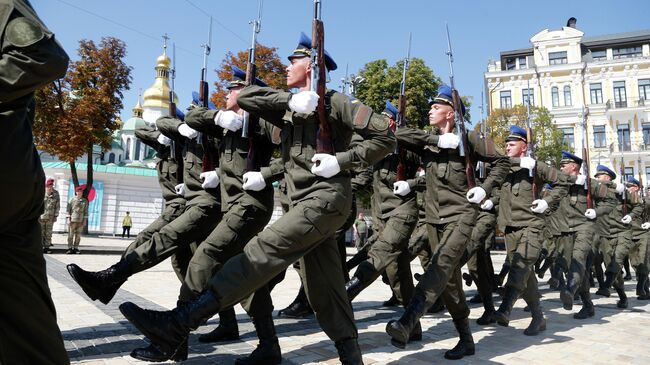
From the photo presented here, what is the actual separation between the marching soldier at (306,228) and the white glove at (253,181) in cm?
58

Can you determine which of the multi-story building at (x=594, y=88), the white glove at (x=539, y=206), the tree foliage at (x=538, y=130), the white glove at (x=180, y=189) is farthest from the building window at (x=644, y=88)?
the white glove at (x=180, y=189)

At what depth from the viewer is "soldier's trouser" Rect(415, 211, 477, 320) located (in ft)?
13.8

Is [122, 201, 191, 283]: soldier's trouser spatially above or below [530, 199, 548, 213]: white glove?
below

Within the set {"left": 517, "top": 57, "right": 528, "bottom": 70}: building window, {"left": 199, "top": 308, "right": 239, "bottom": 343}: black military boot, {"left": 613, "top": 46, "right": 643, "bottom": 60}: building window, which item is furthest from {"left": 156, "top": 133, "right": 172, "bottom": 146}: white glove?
{"left": 613, "top": 46, "right": 643, "bottom": 60}: building window

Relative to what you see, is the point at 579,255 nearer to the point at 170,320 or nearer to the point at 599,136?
the point at 170,320

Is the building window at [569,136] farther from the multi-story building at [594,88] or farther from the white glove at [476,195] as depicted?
the white glove at [476,195]

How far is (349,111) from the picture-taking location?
3.36 m

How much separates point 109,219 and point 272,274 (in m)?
27.4

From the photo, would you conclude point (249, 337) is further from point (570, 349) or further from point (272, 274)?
point (570, 349)

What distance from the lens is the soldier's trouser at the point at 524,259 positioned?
5414 mm

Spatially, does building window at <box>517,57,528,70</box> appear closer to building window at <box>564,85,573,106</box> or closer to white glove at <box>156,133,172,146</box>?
building window at <box>564,85,573,106</box>

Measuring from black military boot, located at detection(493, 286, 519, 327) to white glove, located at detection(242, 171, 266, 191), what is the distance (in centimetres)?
293

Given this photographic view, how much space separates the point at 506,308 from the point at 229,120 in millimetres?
3443

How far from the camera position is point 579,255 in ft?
23.9
